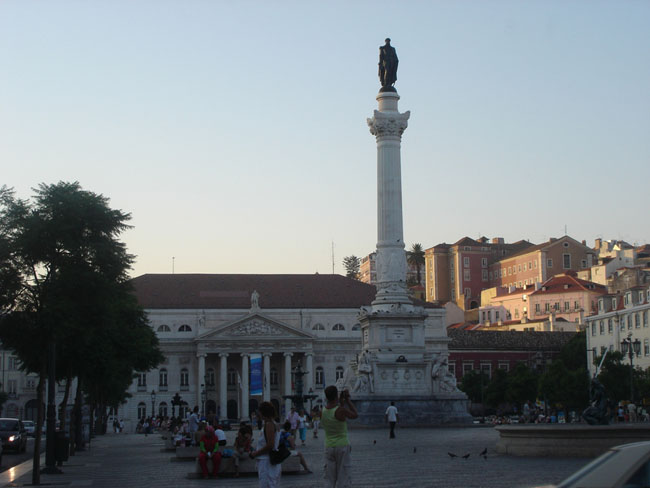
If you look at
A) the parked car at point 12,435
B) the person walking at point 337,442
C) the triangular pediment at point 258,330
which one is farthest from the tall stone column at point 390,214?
the triangular pediment at point 258,330

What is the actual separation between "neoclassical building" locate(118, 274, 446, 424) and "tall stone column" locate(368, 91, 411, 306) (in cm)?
5634

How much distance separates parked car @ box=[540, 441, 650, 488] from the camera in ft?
26.8

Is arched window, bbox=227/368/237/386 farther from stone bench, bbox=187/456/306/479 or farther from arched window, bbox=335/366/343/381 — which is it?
stone bench, bbox=187/456/306/479

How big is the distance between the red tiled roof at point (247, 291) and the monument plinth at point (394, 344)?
194ft

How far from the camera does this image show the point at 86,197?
28.4m

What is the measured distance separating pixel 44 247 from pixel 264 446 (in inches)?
520

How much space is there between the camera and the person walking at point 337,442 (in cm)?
1553

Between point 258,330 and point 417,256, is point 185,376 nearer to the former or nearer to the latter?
point 258,330

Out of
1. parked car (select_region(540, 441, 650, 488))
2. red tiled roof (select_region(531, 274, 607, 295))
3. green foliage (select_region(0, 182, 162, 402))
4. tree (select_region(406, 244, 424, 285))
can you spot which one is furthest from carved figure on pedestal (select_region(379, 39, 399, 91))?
tree (select_region(406, 244, 424, 285))

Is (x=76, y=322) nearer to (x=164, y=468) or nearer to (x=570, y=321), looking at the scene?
(x=164, y=468)

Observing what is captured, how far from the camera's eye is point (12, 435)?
44.8m

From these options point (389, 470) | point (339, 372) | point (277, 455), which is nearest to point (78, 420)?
point (389, 470)

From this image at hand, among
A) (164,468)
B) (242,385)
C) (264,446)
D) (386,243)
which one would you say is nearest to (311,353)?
(242,385)

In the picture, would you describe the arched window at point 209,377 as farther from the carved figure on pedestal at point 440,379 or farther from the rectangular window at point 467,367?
the carved figure on pedestal at point 440,379
